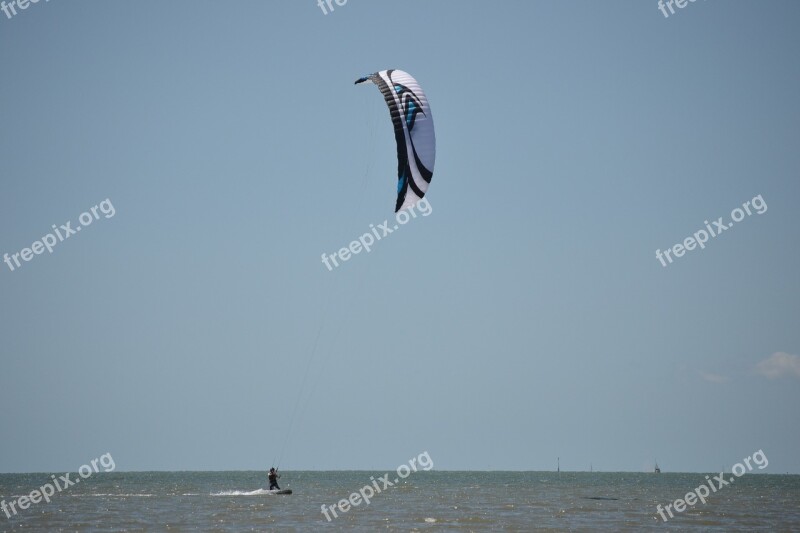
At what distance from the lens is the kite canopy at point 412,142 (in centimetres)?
2825

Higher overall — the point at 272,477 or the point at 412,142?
the point at 412,142

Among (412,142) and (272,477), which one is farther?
(272,477)

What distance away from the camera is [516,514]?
3831cm

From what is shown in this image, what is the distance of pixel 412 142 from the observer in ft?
93.1

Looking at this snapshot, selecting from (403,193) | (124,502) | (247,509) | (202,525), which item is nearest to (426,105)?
(403,193)

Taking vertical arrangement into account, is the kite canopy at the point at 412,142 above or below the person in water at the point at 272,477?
above

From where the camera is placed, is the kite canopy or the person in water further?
the person in water

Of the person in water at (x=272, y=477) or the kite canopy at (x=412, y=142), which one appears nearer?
the kite canopy at (x=412, y=142)

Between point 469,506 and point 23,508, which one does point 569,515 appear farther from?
point 23,508

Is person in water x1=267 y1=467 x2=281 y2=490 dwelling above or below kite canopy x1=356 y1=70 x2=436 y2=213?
below

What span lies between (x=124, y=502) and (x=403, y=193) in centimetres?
2632

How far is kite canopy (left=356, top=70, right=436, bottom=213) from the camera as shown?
28250mm

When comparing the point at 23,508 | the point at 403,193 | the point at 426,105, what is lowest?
the point at 23,508

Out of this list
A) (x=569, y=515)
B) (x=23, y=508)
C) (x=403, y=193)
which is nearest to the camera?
(x=403, y=193)
